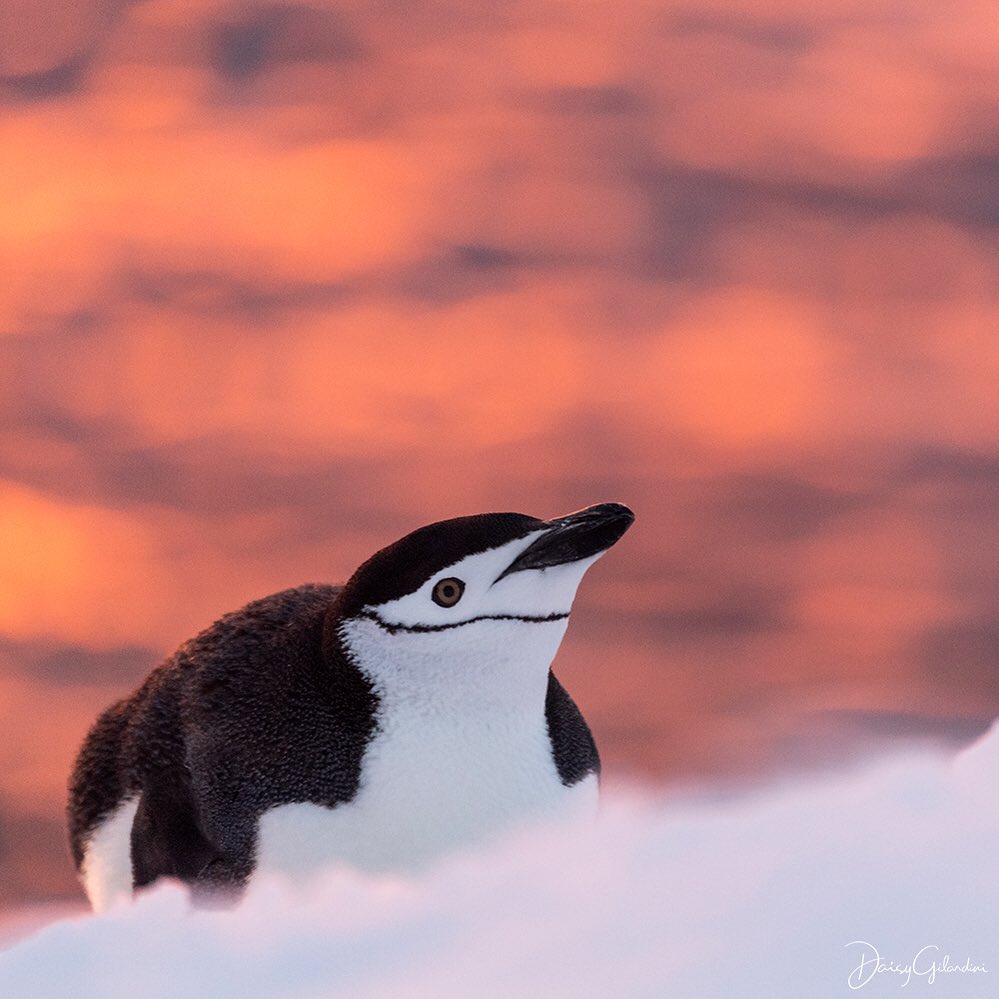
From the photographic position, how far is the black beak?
5.93 ft

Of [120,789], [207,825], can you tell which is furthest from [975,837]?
[120,789]

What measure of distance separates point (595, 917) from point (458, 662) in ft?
0.89

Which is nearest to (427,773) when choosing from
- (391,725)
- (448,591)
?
(391,725)

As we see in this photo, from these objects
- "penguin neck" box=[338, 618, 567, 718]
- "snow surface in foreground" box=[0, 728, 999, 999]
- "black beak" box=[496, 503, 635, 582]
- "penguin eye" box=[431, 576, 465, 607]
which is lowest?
Result: "snow surface in foreground" box=[0, 728, 999, 999]

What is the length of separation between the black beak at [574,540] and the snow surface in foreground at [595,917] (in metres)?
0.26

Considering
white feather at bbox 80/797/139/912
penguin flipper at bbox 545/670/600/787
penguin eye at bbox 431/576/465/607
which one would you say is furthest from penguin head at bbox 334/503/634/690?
white feather at bbox 80/797/139/912

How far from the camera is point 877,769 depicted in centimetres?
196

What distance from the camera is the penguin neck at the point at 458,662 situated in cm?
184

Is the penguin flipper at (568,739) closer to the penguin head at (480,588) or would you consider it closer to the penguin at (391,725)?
the penguin at (391,725)

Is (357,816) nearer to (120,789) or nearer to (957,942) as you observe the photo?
(120,789)

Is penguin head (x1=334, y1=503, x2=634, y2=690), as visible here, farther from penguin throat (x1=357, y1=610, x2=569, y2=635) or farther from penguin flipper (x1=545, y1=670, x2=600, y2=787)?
penguin flipper (x1=545, y1=670, x2=600, y2=787)

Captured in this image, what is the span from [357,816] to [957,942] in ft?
1.81

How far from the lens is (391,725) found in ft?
6.14

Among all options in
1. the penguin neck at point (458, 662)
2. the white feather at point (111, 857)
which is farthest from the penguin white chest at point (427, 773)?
the white feather at point (111, 857)
